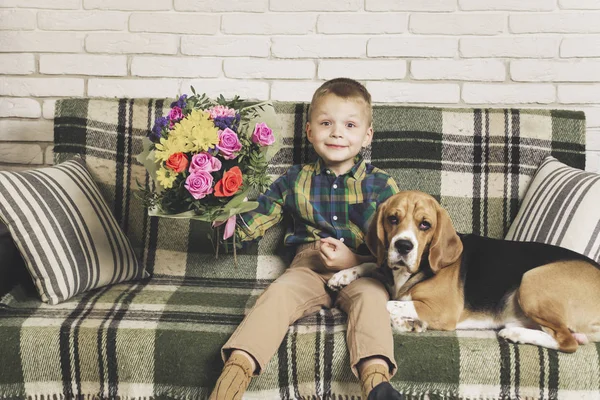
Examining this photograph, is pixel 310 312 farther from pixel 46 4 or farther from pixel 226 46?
pixel 46 4

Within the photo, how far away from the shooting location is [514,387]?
6.25ft

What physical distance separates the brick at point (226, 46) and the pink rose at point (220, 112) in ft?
3.29

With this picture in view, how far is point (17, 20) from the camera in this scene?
3.25m

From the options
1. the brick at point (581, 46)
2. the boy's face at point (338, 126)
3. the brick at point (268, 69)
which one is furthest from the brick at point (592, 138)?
the brick at point (268, 69)

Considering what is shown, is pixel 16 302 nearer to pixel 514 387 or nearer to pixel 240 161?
pixel 240 161

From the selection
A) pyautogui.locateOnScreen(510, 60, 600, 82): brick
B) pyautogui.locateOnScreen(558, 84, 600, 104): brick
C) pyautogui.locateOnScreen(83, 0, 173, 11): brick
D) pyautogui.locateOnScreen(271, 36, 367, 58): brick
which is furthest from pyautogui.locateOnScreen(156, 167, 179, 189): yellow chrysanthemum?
pyautogui.locateOnScreen(558, 84, 600, 104): brick

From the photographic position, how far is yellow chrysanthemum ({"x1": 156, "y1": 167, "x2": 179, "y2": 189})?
2125 mm

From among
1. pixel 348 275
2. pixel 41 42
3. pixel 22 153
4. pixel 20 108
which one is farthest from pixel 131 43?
pixel 348 275

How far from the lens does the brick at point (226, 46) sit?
3.15 meters

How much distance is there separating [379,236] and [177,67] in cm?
157

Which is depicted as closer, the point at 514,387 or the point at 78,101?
the point at 514,387

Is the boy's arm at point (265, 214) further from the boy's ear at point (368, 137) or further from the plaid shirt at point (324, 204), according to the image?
the boy's ear at point (368, 137)

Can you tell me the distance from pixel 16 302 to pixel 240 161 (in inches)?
38.0

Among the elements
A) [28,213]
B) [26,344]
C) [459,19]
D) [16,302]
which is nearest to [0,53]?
[28,213]
